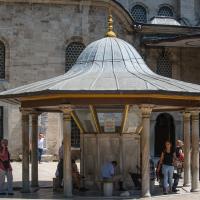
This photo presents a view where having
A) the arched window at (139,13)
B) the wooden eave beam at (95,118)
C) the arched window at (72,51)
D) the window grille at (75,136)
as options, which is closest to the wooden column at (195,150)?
the wooden eave beam at (95,118)

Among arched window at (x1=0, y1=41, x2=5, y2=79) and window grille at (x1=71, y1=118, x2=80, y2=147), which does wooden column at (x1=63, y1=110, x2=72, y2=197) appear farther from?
arched window at (x1=0, y1=41, x2=5, y2=79)

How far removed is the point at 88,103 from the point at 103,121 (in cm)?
162

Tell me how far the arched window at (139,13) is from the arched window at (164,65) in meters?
5.52

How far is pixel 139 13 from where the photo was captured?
3666 cm

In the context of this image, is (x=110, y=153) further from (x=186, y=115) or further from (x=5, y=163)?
(x=5, y=163)

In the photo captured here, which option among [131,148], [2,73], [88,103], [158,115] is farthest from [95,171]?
[158,115]

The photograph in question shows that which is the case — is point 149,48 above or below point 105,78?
above

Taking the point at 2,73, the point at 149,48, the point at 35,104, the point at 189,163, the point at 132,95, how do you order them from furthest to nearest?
the point at 149,48, the point at 2,73, the point at 189,163, the point at 35,104, the point at 132,95

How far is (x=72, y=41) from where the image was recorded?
2888 centimetres

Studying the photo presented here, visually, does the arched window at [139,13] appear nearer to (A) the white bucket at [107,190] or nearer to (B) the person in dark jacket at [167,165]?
(B) the person in dark jacket at [167,165]

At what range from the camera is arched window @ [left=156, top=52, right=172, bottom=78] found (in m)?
31.5

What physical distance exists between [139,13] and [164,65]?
6.13m

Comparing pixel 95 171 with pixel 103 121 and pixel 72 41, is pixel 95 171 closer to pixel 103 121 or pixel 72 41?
pixel 103 121

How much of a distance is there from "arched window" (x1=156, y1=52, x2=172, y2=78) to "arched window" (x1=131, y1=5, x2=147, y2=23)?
5.52 meters
